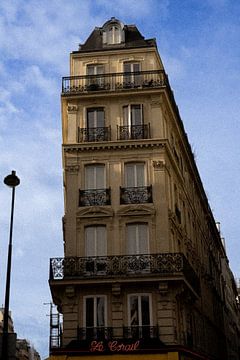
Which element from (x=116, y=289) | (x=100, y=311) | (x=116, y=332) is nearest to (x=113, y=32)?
(x=116, y=289)

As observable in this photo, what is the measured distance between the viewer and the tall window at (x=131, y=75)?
100 ft

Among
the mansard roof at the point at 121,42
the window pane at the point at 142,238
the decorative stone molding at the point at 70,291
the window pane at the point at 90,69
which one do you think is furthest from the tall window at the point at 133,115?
the decorative stone molding at the point at 70,291

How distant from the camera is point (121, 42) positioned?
32.2 metres

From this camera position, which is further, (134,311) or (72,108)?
(72,108)

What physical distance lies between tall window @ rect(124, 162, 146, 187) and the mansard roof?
672 cm

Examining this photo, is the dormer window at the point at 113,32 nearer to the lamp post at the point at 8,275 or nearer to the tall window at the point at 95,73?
the tall window at the point at 95,73

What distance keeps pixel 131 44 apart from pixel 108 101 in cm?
390

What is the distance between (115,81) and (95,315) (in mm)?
11604

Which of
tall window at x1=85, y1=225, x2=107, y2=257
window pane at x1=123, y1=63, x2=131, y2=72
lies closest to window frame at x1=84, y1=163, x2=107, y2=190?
tall window at x1=85, y1=225, x2=107, y2=257

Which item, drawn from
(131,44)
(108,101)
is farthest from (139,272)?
(131,44)

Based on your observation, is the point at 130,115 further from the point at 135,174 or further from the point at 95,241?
the point at 95,241

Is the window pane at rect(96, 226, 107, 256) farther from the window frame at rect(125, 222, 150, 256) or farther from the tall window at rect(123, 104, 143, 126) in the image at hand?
the tall window at rect(123, 104, 143, 126)

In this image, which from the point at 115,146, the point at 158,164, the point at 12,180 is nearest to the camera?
the point at 12,180

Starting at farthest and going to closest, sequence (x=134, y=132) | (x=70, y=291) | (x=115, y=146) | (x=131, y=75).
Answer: (x=131, y=75) < (x=134, y=132) < (x=115, y=146) < (x=70, y=291)
